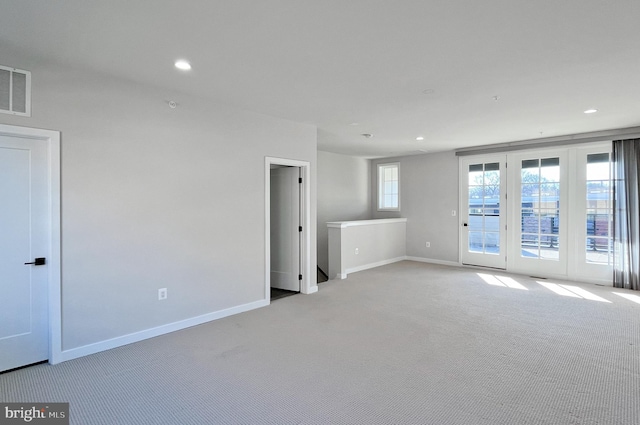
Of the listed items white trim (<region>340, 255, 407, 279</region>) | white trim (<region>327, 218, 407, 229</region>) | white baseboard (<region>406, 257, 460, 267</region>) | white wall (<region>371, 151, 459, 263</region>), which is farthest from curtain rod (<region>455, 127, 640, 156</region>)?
white trim (<region>340, 255, 407, 279</region>)

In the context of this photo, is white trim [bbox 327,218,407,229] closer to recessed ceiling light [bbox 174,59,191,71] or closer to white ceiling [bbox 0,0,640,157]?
white ceiling [bbox 0,0,640,157]

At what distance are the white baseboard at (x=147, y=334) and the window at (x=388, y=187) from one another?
5.09m

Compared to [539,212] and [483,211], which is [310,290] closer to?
[483,211]

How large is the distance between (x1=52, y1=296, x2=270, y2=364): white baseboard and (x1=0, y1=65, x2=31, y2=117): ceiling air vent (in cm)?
205

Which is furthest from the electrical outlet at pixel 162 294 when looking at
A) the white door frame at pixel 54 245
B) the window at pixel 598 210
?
the window at pixel 598 210

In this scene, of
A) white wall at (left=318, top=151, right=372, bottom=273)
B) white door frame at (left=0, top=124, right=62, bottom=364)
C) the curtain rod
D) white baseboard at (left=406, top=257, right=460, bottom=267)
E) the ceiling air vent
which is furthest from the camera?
white wall at (left=318, top=151, right=372, bottom=273)

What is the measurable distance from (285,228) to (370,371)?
2877 mm

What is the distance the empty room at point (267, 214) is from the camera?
221cm

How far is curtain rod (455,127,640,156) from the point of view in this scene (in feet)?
17.1

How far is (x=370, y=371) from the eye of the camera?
2.71 m

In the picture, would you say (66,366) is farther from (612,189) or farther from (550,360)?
(612,189)

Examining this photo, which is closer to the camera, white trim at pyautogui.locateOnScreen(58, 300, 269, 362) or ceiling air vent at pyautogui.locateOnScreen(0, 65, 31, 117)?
ceiling air vent at pyautogui.locateOnScreen(0, 65, 31, 117)

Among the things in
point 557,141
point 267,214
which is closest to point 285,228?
point 267,214

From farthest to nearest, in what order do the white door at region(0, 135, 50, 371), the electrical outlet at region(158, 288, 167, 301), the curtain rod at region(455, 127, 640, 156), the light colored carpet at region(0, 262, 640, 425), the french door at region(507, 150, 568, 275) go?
the french door at region(507, 150, 568, 275) → the curtain rod at region(455, 127, 640, 156) → the electrical outlet at region(158, 288, 167, 301) → the white door at region(0, 135, 50, 371) → the light colored carpet at region(0, 262, 640, 425)
